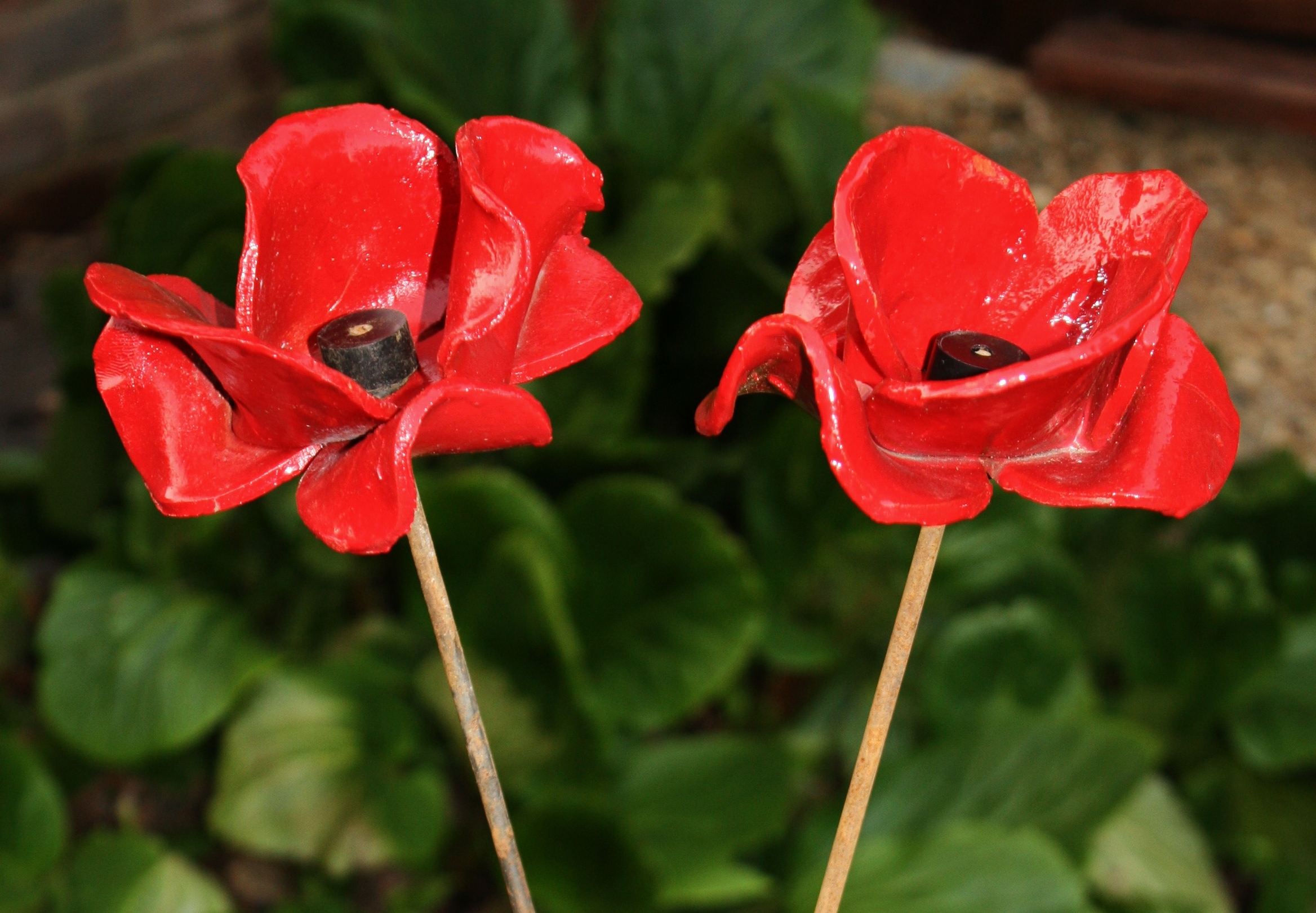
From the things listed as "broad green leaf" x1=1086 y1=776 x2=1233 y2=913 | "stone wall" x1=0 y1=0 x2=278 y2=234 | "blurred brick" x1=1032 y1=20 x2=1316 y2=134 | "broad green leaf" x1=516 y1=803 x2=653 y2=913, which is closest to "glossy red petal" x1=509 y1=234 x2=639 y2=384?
"broad green leaf" x1=516 y1=803 x2=653 y2=913

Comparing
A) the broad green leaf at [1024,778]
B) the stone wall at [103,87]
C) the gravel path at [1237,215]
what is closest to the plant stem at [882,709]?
the broad green leaf at [1024,778]

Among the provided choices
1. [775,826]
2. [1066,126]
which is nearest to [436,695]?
[775,826]

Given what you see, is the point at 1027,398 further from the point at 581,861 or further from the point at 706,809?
the point at 706,809

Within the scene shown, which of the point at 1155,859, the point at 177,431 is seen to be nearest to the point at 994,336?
the point at 177,431

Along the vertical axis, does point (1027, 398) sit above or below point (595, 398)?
above

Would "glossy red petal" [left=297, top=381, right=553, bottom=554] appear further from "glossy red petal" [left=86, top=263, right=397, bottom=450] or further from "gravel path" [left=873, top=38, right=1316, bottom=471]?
"gravel path" [left=873, top=38, right=1316, bottom=471]

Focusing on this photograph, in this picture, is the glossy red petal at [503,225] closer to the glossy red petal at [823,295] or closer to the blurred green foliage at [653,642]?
the glossy red petal at [823,295]

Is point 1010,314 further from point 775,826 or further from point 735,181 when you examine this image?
point 735,181
